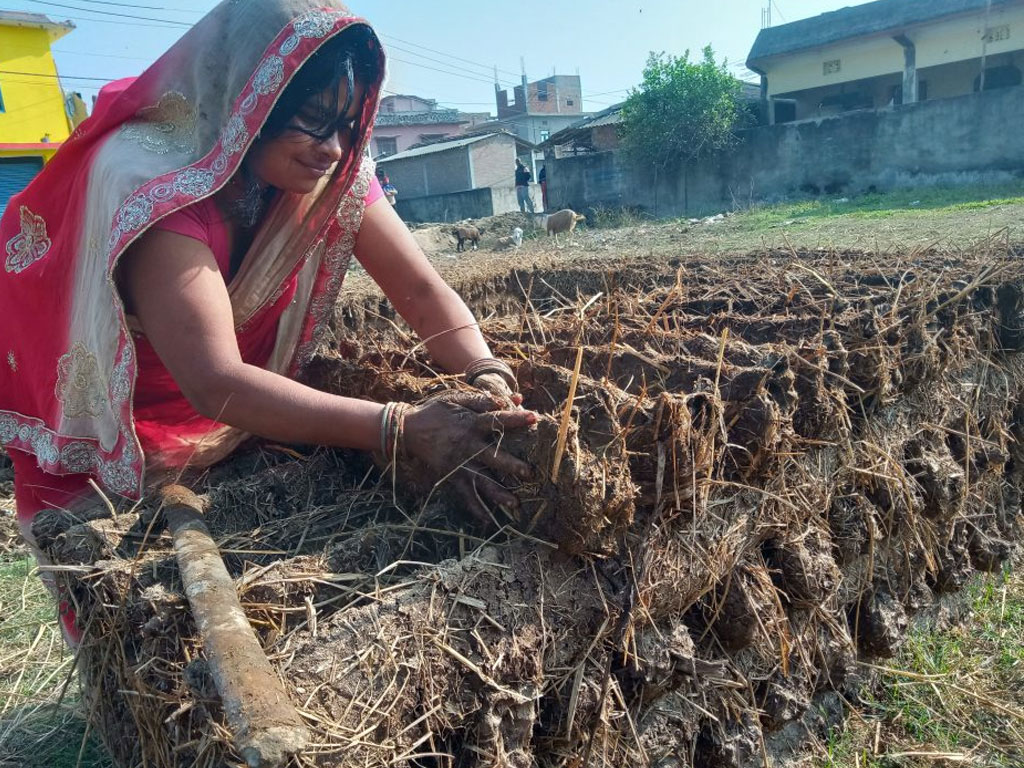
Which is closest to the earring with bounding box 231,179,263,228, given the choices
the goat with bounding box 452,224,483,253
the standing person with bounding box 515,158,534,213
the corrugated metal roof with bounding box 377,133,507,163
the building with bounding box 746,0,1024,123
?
the goat with bounding box 452,224,483,253

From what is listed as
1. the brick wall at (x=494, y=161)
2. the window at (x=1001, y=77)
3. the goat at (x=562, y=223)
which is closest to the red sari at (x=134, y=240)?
the goat at (x=562, y=223)

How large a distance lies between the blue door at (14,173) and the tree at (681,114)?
16130mm

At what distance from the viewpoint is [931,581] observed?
3.21 m

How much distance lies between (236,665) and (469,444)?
2.31 ft

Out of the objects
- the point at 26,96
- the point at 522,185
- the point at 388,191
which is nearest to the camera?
the point at 388,191

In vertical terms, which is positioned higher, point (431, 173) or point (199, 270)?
point (431, 173)

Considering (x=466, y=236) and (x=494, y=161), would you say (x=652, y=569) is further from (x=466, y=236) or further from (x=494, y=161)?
(x=494, y=161)

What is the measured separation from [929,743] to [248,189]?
2797 millimetres

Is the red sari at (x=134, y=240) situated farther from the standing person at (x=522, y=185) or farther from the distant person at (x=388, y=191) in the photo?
the standing person at (x=522, y=185)

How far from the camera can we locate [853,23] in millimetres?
22797

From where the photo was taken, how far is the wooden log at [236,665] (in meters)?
1.13

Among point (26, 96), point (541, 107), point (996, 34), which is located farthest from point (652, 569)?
point (541, 107)

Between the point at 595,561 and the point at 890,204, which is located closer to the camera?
the point at 595,561

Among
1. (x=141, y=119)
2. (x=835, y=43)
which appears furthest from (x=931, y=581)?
(x=835, y=43)
